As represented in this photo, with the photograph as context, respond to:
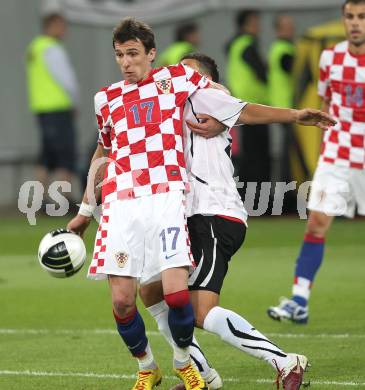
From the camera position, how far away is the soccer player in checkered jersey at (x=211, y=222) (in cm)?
742

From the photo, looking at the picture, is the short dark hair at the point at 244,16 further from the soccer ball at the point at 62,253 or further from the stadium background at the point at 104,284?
the soccer ball at the point at 62,253

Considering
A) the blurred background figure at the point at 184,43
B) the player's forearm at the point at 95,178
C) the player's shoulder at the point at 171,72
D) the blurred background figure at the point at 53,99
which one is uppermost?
the player's shoulder at the point at 171,72

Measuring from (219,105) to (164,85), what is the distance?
1.10ft

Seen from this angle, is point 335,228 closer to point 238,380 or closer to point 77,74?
point 77,74

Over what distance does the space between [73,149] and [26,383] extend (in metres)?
11.7

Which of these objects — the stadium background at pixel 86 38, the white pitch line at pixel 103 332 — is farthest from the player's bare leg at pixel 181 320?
the stadium background at pixel 86 38

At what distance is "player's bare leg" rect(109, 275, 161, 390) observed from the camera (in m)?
7.27

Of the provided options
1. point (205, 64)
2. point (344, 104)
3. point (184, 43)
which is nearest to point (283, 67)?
point (184, 43)

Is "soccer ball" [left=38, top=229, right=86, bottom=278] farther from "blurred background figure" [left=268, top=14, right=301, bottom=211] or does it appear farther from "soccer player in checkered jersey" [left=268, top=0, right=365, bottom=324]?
"blurred background figure" [left=268, top=14, right=301, bottom=211]

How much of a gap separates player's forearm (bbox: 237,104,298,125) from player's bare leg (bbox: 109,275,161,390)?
113 centimetres

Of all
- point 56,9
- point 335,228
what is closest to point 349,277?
point 335,228

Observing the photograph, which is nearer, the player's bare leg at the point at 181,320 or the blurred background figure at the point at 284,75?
the player's bare leg at the point at 181,320

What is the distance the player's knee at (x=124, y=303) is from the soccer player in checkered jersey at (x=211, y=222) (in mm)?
→ 326

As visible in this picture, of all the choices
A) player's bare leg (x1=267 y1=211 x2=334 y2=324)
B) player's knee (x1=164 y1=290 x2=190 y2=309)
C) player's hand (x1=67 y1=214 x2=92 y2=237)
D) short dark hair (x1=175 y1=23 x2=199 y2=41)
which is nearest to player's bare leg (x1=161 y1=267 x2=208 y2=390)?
player's knee (x1=164 y1=290 x2=190 y2=309)
